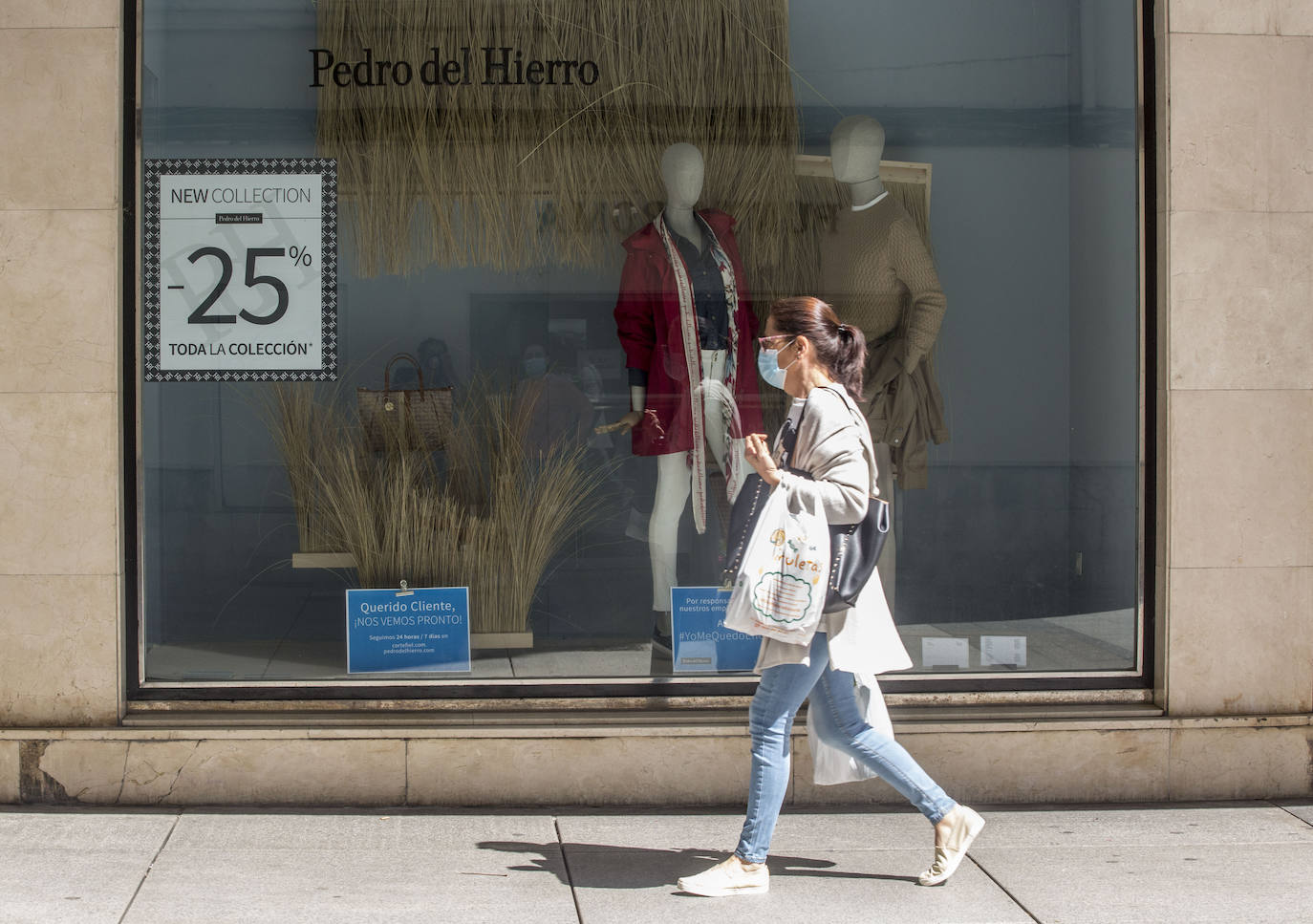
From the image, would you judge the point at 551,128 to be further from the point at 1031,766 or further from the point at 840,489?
the point at 1031,766

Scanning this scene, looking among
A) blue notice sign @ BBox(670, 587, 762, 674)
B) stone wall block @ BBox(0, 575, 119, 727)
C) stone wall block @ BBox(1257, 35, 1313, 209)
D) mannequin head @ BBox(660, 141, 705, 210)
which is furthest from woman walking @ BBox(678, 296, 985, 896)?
stone wall block @ BBox(0, 575, 119, 727)

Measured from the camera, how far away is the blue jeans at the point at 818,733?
3709 mm

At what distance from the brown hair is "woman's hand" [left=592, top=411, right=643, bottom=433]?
1.58 meters

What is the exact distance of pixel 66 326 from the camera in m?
4.55

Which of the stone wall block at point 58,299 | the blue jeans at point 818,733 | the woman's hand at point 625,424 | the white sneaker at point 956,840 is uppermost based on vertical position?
the stone wall block at point 58,299

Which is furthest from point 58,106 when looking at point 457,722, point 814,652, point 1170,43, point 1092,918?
point 1092,918

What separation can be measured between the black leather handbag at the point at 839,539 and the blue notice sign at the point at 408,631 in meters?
1.68

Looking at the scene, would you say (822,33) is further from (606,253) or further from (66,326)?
(66,326)

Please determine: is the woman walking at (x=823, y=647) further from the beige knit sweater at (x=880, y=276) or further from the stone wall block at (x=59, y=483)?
the stone wall block at (x=59, y=483)

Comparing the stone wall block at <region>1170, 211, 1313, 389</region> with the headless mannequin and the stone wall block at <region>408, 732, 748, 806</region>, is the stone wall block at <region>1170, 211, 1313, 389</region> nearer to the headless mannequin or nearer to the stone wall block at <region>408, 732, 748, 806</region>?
the headless mannequin

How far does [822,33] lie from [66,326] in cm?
318

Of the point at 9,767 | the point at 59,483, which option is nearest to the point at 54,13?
the point at 59,483

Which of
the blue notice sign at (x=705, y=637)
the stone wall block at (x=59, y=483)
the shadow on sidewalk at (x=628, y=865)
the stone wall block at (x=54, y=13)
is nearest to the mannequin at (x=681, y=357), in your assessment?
the blue notice sign at (x=705, y=637)

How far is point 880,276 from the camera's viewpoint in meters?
5.38
